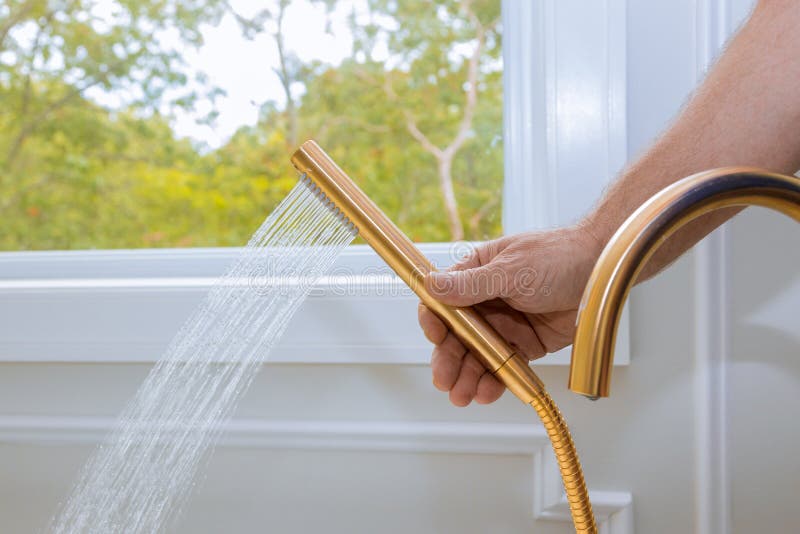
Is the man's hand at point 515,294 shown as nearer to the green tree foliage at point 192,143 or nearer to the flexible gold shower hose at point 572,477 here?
the flexible gold shower hose at point 572,477

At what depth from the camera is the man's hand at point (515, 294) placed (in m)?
0.52

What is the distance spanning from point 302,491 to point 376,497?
3.4 inches

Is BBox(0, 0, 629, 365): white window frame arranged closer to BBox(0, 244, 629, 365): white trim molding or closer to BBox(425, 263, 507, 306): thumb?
BBox(0, 244, 629, 365): white trim molding

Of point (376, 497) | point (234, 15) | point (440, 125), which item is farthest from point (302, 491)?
point (234, 15)

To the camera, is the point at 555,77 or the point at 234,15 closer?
the point at 555,77

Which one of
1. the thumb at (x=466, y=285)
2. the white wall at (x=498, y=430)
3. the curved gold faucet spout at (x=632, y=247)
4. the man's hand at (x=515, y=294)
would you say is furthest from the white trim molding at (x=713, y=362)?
the curved gold faucet spout at (x=632, y=247)

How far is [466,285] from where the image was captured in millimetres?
507

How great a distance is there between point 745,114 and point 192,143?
0.82 meters

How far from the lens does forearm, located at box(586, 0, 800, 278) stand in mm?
400

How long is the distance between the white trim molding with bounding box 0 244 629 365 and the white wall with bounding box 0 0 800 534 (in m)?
0.03

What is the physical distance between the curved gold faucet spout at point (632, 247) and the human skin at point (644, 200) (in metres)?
0.13

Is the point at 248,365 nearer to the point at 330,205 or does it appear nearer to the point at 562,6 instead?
the point at 330,205

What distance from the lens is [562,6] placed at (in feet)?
2.39

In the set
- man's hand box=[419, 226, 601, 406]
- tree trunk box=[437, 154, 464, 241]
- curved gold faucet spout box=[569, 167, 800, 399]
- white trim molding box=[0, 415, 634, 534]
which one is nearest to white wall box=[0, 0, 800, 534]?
white trim molding box=[0, 415, 634, 534]
